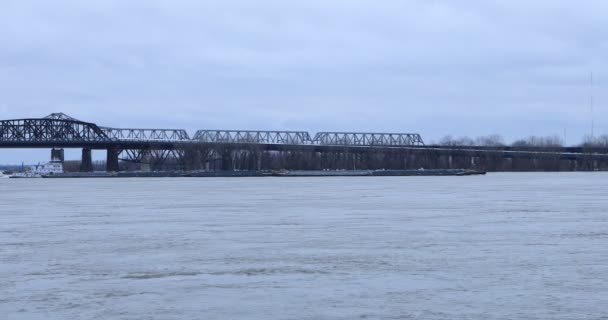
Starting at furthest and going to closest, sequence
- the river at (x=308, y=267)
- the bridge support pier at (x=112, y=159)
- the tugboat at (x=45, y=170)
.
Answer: the tugboat at (x=45, y=170) → the bridge support pier at (x=112, y=159) → the river at (x=308, y=267)

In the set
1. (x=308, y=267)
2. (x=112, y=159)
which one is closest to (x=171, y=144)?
(x=112, y=159)

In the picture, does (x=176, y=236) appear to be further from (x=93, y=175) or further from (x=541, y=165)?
(x=541, y=165)

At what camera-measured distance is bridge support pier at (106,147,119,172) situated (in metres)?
117

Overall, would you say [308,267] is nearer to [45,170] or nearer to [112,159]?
[112,159]

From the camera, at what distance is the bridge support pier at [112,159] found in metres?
117

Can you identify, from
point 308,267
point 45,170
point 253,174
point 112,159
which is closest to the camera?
point 308,267

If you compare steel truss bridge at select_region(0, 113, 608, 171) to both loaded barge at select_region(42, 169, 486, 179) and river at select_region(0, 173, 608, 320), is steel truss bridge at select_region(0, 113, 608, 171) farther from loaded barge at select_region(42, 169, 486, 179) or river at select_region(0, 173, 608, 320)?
river at select_region(0, 173, 608, 320)

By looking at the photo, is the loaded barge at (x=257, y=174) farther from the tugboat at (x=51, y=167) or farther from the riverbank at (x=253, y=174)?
the tugboat at (x=51, y=167)

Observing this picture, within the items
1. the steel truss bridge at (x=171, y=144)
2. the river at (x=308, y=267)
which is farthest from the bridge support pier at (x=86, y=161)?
the river at (x=308, y=267)

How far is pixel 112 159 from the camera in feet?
388

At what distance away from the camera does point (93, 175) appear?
350ft

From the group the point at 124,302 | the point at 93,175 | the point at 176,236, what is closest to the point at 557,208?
the point at 176,236

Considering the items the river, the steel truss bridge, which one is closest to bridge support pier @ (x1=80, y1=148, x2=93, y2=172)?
the steel truss bridge

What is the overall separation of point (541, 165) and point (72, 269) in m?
115
